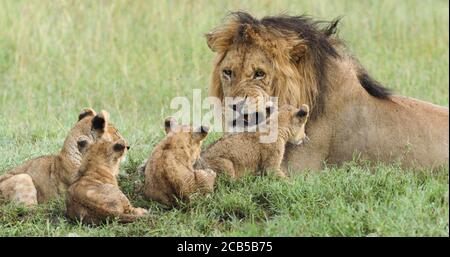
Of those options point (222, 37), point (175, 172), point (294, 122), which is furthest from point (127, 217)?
point (222, 37)

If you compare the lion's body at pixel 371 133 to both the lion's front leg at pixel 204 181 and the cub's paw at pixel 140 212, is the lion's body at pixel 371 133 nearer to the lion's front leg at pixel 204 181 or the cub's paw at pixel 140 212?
the lion's front leg at pixel 204 181

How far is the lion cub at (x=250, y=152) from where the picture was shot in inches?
242

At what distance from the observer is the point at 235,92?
632 cm

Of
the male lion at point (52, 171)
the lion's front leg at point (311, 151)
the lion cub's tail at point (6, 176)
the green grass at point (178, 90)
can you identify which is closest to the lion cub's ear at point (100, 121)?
the male lion at point (52, 171)

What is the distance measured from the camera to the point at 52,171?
6.18 m

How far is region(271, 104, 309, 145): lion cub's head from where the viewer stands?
6.22 meters

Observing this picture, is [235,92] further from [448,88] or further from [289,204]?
[448,88]

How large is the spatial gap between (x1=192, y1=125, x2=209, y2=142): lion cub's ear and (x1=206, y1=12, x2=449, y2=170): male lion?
1.07ft

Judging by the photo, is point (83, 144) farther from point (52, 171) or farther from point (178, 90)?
point (178, 90)

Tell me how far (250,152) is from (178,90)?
12.3ft

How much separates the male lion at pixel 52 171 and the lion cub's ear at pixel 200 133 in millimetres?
447

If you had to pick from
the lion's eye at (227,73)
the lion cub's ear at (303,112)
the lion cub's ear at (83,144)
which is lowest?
the lion cub's ear at (83,144)
